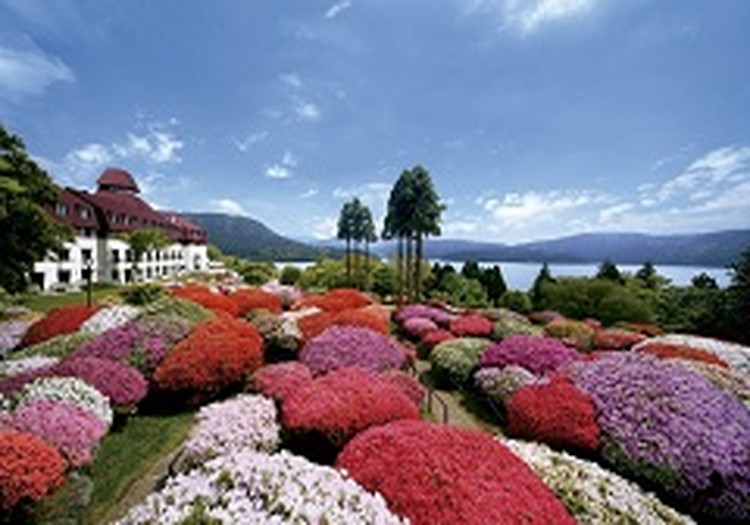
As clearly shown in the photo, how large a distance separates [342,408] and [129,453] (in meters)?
4.69

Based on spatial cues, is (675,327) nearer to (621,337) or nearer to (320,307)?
(621,337)

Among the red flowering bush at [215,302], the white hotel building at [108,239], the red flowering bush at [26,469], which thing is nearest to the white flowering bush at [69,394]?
the red flowering bush at [26,469]

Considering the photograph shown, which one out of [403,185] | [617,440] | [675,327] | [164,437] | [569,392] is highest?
[403,185]

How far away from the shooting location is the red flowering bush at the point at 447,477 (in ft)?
13.3

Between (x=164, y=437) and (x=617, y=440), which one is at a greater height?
(x=617, y=440)

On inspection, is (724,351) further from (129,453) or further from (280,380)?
(129,453)

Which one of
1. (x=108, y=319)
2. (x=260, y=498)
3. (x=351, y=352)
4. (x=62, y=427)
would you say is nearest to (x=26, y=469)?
(x=62, y=427)

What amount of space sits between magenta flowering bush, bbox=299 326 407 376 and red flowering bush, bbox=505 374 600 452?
370 cm

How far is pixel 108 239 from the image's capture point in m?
47.3

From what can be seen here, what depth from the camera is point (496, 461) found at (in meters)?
4.90

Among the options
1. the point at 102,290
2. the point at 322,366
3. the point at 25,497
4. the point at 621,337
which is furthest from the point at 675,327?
the point at 102,290

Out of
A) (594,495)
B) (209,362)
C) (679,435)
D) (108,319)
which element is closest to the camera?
(594,495)

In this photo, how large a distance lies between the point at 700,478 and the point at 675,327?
33.4 m

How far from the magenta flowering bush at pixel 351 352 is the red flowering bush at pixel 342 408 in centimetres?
284
